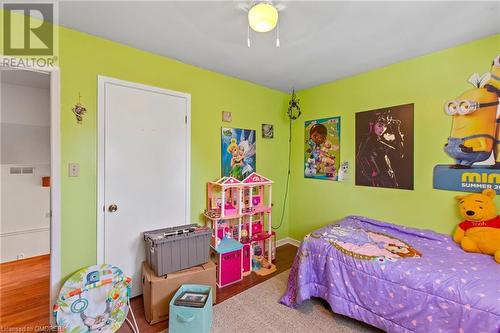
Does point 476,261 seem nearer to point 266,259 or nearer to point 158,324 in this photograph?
point 266,259

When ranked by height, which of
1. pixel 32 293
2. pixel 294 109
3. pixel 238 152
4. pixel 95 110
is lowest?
pixel 32 293

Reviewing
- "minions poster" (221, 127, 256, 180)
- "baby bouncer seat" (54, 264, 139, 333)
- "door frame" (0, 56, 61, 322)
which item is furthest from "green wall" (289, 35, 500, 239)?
"door frame" (0, 56, 61, 322)

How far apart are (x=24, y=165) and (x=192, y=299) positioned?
125 inches

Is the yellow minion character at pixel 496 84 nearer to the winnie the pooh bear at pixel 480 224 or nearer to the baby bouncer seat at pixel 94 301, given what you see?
the winnie the pooh bear at pixel 480 224

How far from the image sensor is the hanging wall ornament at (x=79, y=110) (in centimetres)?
189

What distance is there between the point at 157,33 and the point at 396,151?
262 cm

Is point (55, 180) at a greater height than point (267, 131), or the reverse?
point (267, 131)

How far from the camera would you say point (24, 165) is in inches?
123

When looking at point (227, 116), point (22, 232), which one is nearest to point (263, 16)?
point (227, 116)

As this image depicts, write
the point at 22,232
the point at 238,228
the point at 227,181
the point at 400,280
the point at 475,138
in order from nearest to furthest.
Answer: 1. the point at 400,280
2. the point at 475,138
3. the point at 227,181
4. the point at 238,228
5. the point at 22,232

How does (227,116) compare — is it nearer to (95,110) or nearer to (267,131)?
(267,131)

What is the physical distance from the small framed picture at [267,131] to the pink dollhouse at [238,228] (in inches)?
27.4

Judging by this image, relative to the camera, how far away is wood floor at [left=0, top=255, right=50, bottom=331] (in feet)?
6.15

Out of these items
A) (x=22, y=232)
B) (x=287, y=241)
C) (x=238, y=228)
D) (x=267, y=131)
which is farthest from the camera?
(x=287, y=241)
